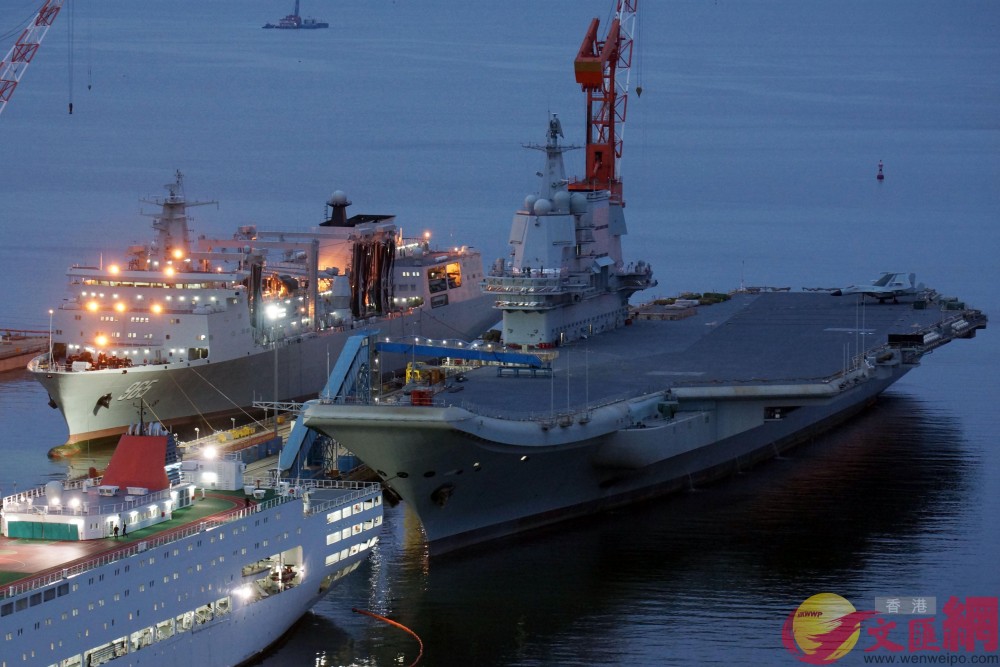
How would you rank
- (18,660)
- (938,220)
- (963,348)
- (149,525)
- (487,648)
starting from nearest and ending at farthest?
(18,660)
(149,525)
(487,648)
(963,348)
(938,220)

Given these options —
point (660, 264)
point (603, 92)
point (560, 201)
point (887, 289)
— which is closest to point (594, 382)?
point (560, 201)

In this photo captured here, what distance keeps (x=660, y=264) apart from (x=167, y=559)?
60439mm

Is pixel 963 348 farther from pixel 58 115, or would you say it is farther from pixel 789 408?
pixel 58 115

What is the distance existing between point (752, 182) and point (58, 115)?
86238 millimetres

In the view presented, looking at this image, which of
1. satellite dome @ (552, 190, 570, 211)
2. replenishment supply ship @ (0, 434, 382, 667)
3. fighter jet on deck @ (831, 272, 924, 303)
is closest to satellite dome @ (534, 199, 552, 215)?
satellite dome @ (552, 190, 570, 211)

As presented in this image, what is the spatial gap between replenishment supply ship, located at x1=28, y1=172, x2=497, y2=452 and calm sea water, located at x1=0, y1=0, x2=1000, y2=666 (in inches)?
91.5

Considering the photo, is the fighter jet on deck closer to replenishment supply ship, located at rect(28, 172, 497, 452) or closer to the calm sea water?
the calm sea water

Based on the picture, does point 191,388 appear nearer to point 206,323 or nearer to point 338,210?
point 206,323

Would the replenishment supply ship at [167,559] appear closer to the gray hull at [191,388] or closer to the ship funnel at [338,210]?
the gray hull at [191,388]

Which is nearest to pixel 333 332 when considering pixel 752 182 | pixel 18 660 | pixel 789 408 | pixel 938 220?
pixel 789 408

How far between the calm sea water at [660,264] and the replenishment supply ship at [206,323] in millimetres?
2324

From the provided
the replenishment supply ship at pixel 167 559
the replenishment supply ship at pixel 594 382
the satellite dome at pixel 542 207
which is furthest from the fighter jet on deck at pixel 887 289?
the replenishment supply ship at pixel 167 559

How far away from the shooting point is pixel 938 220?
10738 cm

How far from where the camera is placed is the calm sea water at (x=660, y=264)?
31656mm
